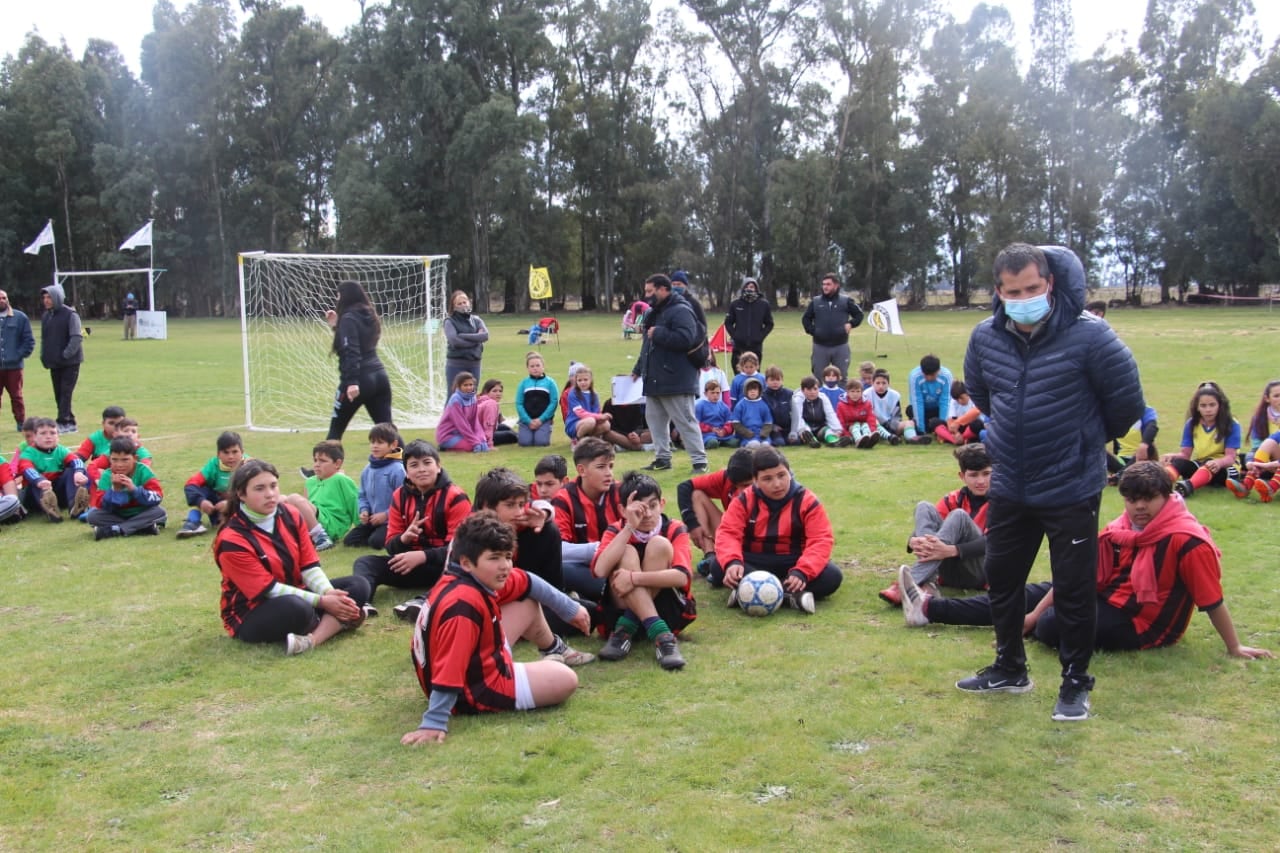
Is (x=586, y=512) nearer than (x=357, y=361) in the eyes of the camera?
Yes

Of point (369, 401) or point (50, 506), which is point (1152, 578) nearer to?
point (369, 401)

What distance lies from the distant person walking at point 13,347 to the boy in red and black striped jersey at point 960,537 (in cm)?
1207

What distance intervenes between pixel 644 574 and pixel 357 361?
19.4 feet

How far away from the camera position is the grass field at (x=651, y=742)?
363cm

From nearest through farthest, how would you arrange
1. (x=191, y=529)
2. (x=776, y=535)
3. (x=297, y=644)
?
(x=297, y=644), (x=776, y=535), (x=191, y=529)

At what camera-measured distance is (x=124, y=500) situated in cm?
854

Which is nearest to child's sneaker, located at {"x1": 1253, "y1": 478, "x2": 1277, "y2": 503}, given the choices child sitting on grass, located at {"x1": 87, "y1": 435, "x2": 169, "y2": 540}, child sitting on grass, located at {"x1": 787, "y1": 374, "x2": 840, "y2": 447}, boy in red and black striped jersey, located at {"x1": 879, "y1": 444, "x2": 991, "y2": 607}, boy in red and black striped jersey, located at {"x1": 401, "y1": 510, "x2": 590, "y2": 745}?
boy in red and black striped jersey, located at {"x1": 879, "y1": 444, "x2": 991, "y2": 607}

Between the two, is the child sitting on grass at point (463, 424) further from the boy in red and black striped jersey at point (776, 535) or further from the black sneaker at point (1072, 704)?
the black sneaker at point (1072, 704)

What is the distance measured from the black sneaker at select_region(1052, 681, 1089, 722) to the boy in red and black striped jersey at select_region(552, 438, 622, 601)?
2517 millimetres

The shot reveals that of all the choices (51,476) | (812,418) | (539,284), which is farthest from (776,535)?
(539,284)

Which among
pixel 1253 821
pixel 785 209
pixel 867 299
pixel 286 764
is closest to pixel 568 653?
pixel 286 764

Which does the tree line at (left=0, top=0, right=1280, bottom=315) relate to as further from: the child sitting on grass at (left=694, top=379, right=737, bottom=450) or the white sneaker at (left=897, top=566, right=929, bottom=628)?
the white sneaker at (left=897, top=566, right=929, bottom=628)

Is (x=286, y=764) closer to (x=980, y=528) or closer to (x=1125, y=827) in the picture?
(x=1125, y=827)

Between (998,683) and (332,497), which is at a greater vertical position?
(332,497)
